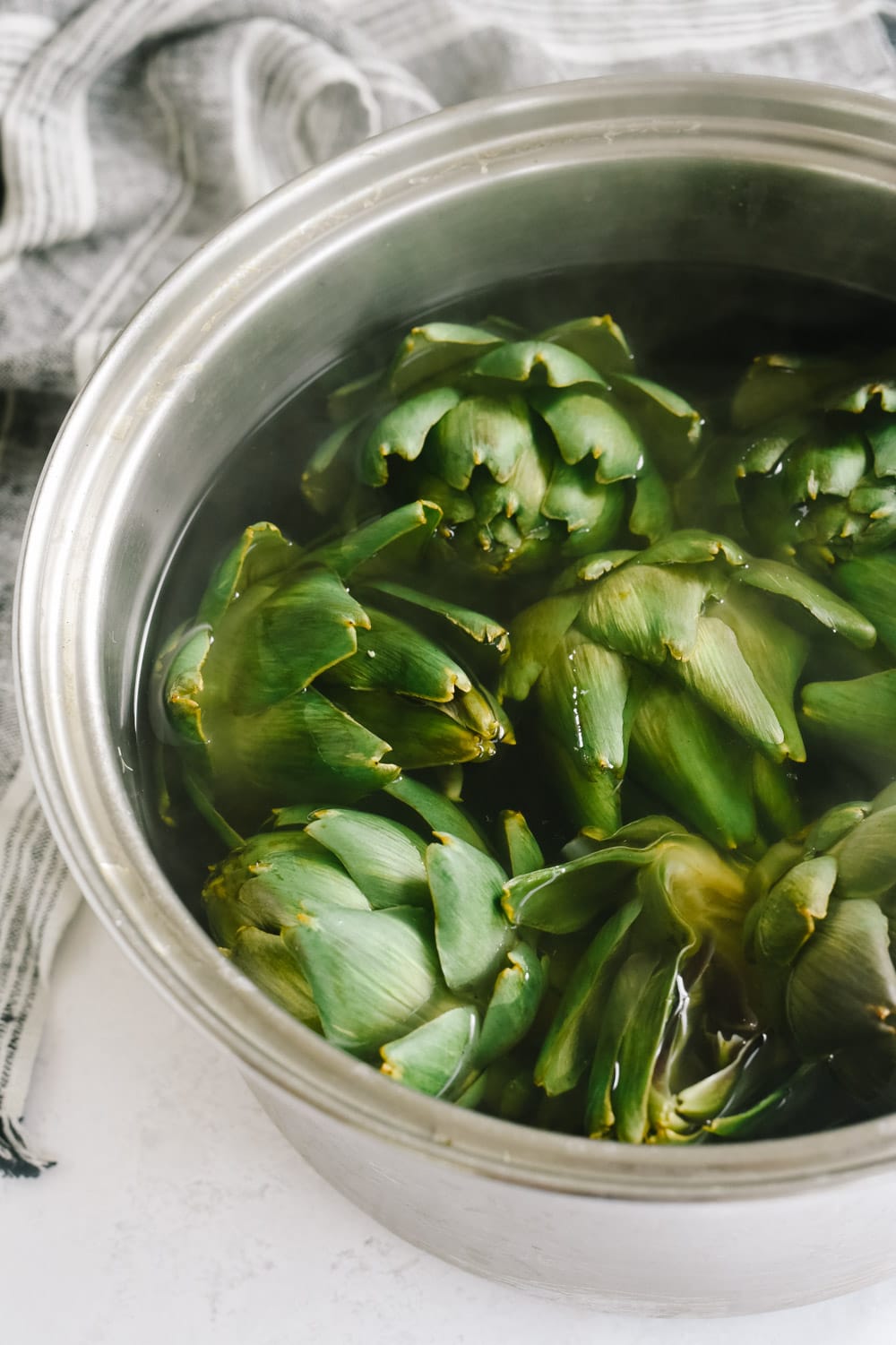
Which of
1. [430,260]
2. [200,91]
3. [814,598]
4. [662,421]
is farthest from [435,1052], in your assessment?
[200,91]

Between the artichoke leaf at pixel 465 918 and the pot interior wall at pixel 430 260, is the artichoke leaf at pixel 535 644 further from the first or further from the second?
the pot interior wall at pixel 430 260

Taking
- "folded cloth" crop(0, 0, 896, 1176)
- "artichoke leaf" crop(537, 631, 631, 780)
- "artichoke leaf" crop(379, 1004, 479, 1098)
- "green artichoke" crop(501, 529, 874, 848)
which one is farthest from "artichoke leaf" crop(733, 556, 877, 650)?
"folded cloth" crop(0, 0, 896, 1176)

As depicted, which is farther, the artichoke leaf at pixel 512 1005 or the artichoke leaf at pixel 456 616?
the artichoke leaf at pixel 456 616

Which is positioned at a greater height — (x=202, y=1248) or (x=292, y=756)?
(x=292, y=756)

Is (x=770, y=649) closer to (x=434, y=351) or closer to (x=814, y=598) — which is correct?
(x=814, y=598)

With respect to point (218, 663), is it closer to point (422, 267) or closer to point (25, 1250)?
point (422, 267)

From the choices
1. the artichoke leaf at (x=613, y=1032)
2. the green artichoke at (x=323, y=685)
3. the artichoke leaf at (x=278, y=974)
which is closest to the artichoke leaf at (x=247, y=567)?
the green artichoke at (x=323, y=685)
